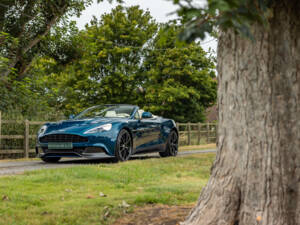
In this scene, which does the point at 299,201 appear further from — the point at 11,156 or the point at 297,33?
the point at 11,156

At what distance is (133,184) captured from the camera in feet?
21.4

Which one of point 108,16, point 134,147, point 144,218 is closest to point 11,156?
point 134,147

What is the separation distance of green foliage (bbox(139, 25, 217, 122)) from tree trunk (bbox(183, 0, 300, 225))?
95.5ft

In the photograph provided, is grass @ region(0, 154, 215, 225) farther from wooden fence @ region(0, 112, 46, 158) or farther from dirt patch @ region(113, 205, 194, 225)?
wooden fence @ region(0, 112, 46, 158)

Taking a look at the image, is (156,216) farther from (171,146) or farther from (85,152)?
(171,146)

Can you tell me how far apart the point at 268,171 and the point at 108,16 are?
35823 millimetres

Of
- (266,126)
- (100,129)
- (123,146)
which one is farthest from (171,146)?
(266,126)

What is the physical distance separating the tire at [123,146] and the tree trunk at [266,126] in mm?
6629

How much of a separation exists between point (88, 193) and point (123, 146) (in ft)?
15.5

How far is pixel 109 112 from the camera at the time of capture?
1106 centimetres

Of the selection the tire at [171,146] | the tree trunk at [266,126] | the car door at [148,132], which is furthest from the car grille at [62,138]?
the tree trunk at [266,126]

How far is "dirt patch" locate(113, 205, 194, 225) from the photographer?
160 inches

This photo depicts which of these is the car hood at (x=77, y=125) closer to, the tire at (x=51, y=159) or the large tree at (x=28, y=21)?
the tire at (x=51, y=159)

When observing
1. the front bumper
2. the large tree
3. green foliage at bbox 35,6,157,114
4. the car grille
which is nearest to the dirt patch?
the front bumper
